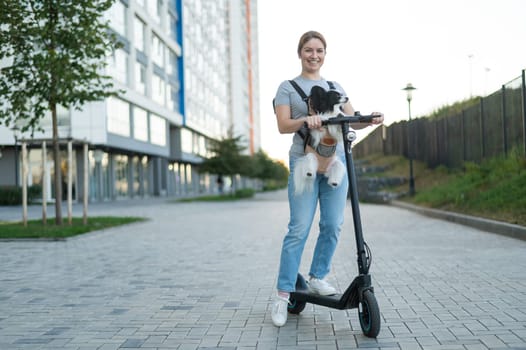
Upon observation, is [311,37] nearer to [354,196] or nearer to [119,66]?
[354,196]

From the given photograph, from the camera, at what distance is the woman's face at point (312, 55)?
3770 millimetres

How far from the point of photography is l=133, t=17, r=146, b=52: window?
119 feet

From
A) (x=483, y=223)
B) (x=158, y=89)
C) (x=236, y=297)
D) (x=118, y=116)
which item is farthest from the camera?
(x=158, y=89)

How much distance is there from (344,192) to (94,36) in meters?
9.48

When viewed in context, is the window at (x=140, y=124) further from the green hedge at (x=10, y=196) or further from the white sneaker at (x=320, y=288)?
the white sneaker at (x=320, y=288)

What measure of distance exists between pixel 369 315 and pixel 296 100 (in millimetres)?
1461

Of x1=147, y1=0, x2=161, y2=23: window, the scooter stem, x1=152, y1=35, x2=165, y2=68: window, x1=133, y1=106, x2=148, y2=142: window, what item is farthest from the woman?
x1=147, y1=0, x2=161, y2=23: window

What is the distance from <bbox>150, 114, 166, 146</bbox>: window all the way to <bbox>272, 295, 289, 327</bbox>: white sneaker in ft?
119

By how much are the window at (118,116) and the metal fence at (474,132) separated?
15.3m

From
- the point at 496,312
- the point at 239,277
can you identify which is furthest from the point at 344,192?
the point at 239,277

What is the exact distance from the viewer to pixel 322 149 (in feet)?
12.0

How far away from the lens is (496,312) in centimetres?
401

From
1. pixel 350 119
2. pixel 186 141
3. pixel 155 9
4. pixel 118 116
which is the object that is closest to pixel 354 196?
pixel 350 119

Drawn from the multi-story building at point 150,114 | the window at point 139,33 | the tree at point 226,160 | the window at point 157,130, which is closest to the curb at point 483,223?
the multi-story building at point 150,114
